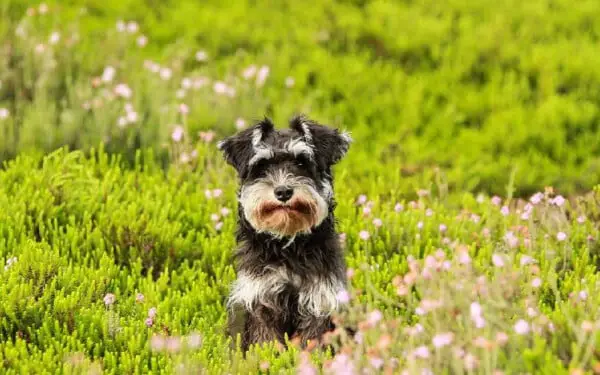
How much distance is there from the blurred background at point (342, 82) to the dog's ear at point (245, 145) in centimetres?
227

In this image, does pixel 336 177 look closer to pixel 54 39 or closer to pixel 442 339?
pixel 54 39

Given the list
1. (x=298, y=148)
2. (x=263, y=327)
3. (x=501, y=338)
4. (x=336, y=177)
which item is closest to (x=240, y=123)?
(x=336, y=177)

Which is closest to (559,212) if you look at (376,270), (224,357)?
(376,270)

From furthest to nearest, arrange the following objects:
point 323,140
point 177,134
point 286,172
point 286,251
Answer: point 177,134 → point 323,140 → point 286,251 → point 286,172

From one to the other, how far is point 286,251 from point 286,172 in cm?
51

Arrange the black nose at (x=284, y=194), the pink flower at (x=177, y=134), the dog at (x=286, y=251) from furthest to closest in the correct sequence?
the pink flower at (x=177, y=134), the dog at (x=286, y=251), the black nose at (x=284, y=194)

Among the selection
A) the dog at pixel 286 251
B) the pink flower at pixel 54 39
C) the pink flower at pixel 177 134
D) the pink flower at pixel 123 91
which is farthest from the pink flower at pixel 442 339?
the pink flower at pixel 54 39

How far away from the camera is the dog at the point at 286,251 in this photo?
227 inches

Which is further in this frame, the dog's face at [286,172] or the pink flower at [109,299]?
the pink flower at [109,299]

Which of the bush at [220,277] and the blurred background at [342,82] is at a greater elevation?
the blurred background at [342,82]

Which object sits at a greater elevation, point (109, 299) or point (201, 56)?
point (201, 56)

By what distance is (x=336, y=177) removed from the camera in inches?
353

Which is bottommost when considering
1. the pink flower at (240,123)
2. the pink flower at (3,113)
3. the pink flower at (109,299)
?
the pink flower at (109,299)

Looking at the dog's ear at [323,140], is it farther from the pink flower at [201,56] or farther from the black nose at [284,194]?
the pink flower at [201,56]
